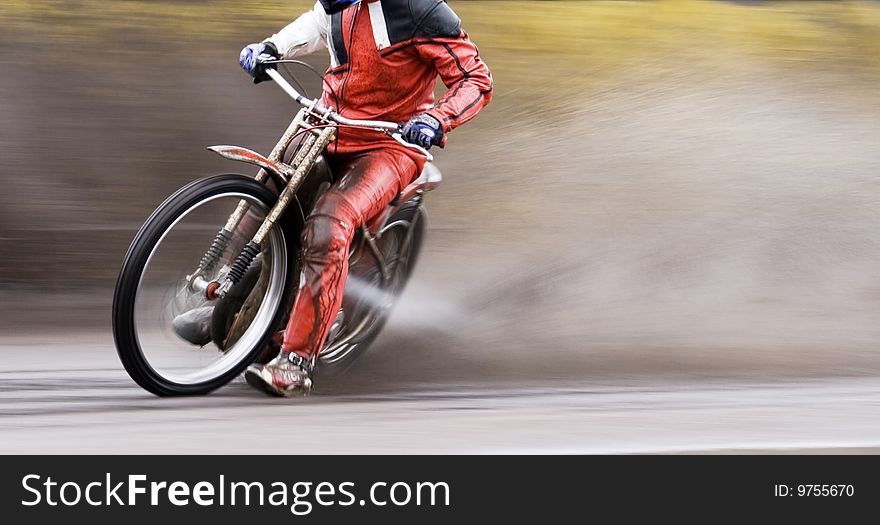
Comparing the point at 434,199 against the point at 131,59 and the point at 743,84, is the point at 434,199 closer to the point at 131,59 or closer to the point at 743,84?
the point at 131,59

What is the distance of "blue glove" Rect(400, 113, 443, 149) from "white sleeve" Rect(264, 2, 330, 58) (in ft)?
2.66

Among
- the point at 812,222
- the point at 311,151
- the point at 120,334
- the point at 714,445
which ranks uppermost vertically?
the point at 311,151

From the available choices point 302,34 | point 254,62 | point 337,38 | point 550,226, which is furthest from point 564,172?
point 254,62

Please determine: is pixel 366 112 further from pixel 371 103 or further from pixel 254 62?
pixel 254 62

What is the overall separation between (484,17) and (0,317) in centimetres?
439

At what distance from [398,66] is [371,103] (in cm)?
20

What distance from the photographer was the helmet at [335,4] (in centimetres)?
422

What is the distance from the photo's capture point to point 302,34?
15.3ft

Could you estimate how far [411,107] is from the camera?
14.7 feet

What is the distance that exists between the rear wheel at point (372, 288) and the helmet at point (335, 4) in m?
0.95

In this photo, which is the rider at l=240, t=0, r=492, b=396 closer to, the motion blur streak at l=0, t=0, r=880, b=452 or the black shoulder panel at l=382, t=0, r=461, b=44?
the black shoulder panel at l=382, t=0, r=461, b=44

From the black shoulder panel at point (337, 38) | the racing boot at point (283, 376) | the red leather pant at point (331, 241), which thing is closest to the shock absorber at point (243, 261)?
the red leather pant at point (331, 241)

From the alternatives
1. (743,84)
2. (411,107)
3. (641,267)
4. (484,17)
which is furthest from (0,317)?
(743,84)

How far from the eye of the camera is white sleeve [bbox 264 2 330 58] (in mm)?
4637
